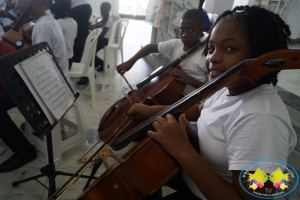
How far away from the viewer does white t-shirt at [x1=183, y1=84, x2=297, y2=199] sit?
49cm

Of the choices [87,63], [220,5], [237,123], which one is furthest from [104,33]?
[237,123]

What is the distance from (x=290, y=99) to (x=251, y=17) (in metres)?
1.56

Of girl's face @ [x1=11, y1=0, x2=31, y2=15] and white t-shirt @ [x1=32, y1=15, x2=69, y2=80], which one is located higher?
girl's face @ [x1=11, y1=0, x2=31, y2=15]

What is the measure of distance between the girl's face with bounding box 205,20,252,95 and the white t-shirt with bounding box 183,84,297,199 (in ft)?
0.22

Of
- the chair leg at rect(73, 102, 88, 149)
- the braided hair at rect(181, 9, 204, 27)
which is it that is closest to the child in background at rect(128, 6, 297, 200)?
the braided hair at rect(181, 9, 204, 27)

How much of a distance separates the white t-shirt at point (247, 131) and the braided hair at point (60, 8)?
192 cm

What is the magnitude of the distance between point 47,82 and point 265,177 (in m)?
0.93

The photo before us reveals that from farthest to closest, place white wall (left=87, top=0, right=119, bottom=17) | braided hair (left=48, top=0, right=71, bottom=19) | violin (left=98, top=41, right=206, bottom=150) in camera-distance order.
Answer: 1. white wall (left=87, top=0, right=119, bottom=17)
2. braided hair (left=48, top=0, right=71, bottom=19)
3. violin (left=98, top=41, right=206, bottom=150)

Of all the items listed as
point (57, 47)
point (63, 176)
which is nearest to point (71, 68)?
point (57, 47)

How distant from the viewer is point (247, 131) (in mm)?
516

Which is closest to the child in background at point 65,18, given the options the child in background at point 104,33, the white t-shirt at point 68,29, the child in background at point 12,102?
the white t-shirt at point 68,29

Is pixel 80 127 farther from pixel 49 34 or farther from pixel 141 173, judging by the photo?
pixel 141 173

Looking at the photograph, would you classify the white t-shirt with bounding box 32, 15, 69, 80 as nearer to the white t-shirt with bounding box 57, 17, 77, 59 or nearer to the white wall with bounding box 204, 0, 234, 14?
the white t-shirt with bounding box 57, 17, 77, 59

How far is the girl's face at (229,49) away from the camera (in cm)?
58
